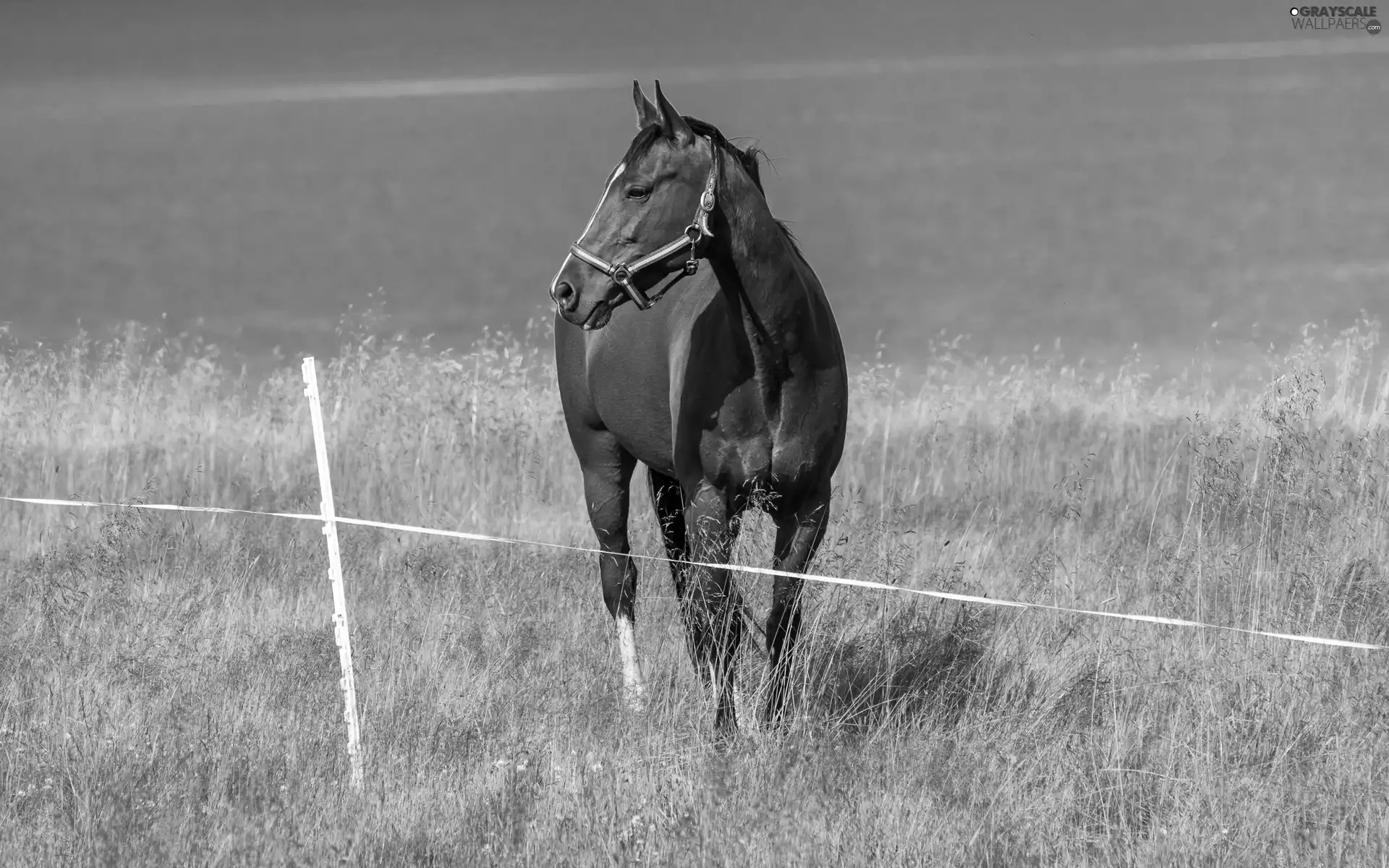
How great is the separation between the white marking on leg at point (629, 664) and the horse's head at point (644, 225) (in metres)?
1.48

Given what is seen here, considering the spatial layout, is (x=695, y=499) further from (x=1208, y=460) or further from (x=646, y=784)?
(x=1208, y=460)

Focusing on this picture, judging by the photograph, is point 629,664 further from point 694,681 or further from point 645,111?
point 645,111

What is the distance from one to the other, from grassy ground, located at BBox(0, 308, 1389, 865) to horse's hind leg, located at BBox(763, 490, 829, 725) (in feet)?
0.67

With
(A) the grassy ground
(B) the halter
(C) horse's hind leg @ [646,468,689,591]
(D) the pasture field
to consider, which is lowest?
(A) the grassy ground

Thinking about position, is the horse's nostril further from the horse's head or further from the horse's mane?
the horse's mane

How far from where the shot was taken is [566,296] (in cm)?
479

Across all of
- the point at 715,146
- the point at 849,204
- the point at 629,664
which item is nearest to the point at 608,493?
the point at 629,664

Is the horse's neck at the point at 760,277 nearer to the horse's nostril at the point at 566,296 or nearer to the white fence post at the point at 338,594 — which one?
the horse's nostril at the point at 566,296

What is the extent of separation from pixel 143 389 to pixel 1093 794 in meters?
9.55

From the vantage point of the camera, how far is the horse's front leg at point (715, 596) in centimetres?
524

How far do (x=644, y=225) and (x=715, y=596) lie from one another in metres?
1.42

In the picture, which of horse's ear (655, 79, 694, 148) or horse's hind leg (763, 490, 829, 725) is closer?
horse's ear (655, 79, 694, 148)

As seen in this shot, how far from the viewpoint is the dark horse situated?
4879mm

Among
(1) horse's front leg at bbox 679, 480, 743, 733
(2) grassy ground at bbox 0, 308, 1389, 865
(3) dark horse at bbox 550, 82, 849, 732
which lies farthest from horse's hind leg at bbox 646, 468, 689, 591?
(1) horse's front leg at bbox 679, 480, 743, 733
